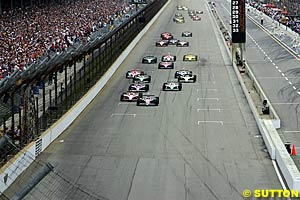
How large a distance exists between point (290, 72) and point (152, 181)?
32659 mm

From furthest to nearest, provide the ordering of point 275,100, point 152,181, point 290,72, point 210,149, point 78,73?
point 290,72
point 275,100
point 78,73
point 210,149
point 152,181

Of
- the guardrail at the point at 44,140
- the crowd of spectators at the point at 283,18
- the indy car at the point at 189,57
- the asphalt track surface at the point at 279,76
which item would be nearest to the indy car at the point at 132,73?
the guardrail at the point at 44,140

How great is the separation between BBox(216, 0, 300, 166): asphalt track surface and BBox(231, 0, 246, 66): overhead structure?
6.13ft

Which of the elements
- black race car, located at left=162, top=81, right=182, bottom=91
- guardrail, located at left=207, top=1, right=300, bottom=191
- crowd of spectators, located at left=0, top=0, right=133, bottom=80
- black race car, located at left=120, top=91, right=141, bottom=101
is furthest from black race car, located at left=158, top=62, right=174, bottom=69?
guardrail, located at left=207, top=1, right=300, bottom=191

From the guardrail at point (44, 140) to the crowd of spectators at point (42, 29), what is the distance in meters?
3.41

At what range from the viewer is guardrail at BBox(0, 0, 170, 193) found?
71.2 ft

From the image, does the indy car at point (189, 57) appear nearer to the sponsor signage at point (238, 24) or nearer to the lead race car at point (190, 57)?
the lead race car at point (190, 57)

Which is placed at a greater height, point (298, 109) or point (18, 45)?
point (18, 45)

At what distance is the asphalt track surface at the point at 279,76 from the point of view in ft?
119

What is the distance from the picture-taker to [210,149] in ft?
95.1

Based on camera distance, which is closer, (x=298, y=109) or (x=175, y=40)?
(x=298, y=109)

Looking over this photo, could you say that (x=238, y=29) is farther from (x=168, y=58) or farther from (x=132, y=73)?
(x=132, y=73)

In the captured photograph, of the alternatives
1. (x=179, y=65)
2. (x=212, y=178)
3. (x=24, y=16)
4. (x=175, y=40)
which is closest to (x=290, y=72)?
(x=179, y=65)

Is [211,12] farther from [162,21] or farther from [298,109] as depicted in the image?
[298,109]
